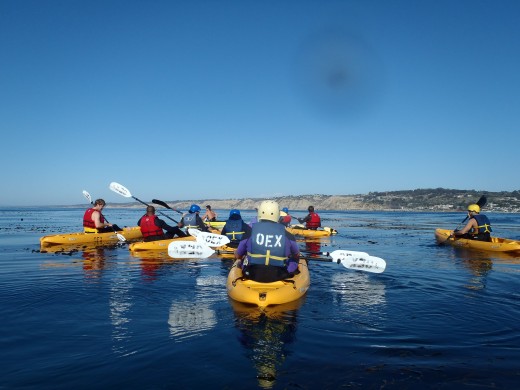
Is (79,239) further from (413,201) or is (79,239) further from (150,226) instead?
(413,201)

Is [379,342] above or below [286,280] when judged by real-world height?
below

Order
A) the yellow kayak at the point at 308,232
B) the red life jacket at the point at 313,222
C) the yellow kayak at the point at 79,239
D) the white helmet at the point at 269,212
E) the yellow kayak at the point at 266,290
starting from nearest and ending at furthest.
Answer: the yellow kayak at the point at 266,290, the white helmet at the point at 269,212, the yellow kayak at the point at 79,239, the yellow kayak at the point at 308,232, the red life jacket at the point at 313,222

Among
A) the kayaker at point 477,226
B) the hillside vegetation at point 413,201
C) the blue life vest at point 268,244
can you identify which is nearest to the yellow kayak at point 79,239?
the blue life vest at point 268,244

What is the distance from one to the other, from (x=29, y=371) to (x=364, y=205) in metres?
138

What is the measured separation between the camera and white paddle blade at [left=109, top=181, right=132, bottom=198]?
862 inches

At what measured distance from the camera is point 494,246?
54.2 feet

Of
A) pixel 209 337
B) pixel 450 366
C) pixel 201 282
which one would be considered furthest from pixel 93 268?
pixel 450 366

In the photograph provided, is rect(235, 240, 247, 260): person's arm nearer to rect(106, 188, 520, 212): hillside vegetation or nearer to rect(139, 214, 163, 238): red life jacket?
rect(139, 214, 163, 238): red life jacket

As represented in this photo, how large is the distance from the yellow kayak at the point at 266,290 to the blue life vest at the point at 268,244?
45cm

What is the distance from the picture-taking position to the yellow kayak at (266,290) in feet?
23.7

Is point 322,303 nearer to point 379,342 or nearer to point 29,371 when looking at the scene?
point 379,342

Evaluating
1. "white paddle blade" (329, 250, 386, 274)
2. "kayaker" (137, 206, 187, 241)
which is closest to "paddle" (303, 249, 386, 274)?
"white paddle blade" (329, 250, 386, 274)

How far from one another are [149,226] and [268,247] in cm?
996

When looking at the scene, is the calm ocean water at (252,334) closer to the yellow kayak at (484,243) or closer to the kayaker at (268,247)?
the kayaker at (268,247)
